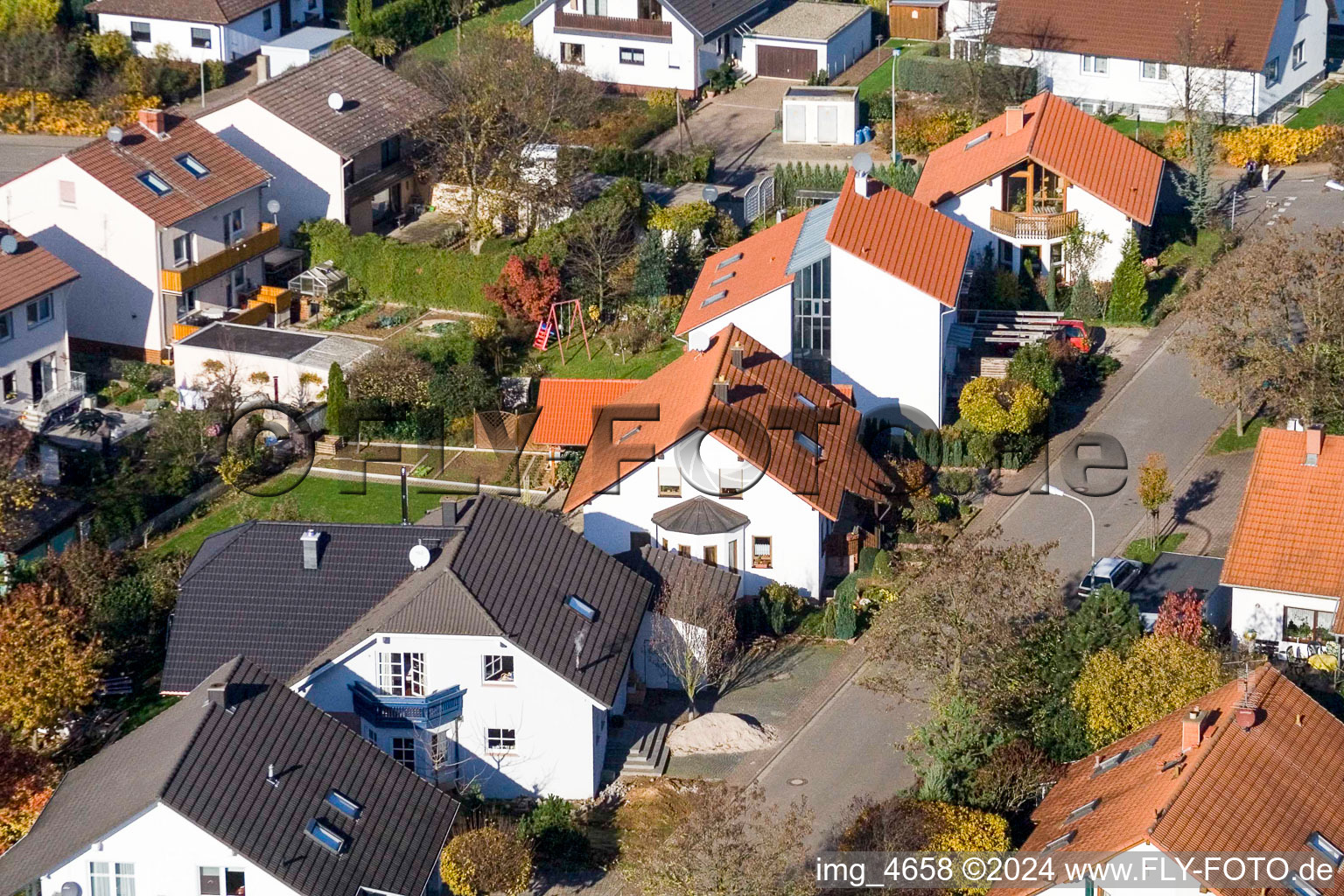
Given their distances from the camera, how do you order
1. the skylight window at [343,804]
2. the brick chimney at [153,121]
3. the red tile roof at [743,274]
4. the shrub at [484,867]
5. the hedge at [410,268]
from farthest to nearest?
the brick chimney at [153,121] → the hedge at [410,268] → the red tile roof at [743,274] → the shrub at [484,867] → the skylight window at [343,804]

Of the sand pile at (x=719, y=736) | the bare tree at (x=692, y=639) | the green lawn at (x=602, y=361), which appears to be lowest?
the sand pile at (x=719, y=736)

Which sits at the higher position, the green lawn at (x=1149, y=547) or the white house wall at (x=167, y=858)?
the white house wall at (x=167, y=858)

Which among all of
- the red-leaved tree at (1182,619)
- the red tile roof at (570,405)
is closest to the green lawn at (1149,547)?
the red-leaved tree at (1182,619)

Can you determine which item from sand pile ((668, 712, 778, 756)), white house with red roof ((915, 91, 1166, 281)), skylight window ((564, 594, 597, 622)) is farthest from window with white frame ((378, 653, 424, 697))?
white house with red roof ((915, 91, 1166, 281))

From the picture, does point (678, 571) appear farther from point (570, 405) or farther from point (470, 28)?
point (470, 28)

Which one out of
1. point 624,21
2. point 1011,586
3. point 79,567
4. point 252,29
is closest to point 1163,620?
point 1011,586

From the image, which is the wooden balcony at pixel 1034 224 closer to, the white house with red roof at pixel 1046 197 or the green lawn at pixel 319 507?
the white house with red roof at pixel 1046 197
